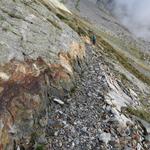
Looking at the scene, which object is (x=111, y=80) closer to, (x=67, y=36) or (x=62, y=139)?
(x=67, y=36)

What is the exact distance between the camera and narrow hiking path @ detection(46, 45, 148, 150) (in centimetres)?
2853

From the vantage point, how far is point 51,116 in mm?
30469

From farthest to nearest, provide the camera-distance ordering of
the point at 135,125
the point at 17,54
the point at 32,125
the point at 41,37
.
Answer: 1. the point at 41,37
2. the point at 135,125
3. the point at 17,54
4. the point at 32,125

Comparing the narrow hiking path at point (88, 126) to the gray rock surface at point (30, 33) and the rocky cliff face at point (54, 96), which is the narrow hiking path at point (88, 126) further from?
the gray rock surface at point (30, 33)

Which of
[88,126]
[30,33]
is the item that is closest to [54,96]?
[88,126]

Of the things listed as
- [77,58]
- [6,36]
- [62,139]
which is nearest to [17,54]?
[6,36]

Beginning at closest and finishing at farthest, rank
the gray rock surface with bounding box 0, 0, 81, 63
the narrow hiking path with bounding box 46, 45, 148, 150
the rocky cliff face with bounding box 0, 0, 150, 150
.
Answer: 1. the rocky cliff face with bounding box 0, 0, 150, 150
2. the narrow hiking path with bounding box 46, 45, 148, 150
3. the gray rock surface with bounding box 0, 0, 81, 63

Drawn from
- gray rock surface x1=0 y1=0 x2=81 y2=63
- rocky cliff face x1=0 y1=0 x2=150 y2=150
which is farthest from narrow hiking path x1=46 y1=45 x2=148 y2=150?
gray rock surface x1=0 y1=0 x2=81 y2=63

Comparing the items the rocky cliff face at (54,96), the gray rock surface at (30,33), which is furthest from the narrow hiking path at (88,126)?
the gray rock surface at (30,33)

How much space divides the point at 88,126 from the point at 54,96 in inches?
164

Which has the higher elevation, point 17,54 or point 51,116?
point 17,54

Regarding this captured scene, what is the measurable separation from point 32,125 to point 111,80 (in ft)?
42.8

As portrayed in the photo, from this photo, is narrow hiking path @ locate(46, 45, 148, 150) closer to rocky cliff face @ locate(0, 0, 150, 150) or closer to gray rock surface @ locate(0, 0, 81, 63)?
rocky cliff face @ locate(0, 0, 150, 150)

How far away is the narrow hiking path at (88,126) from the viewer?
2853 centimetres
